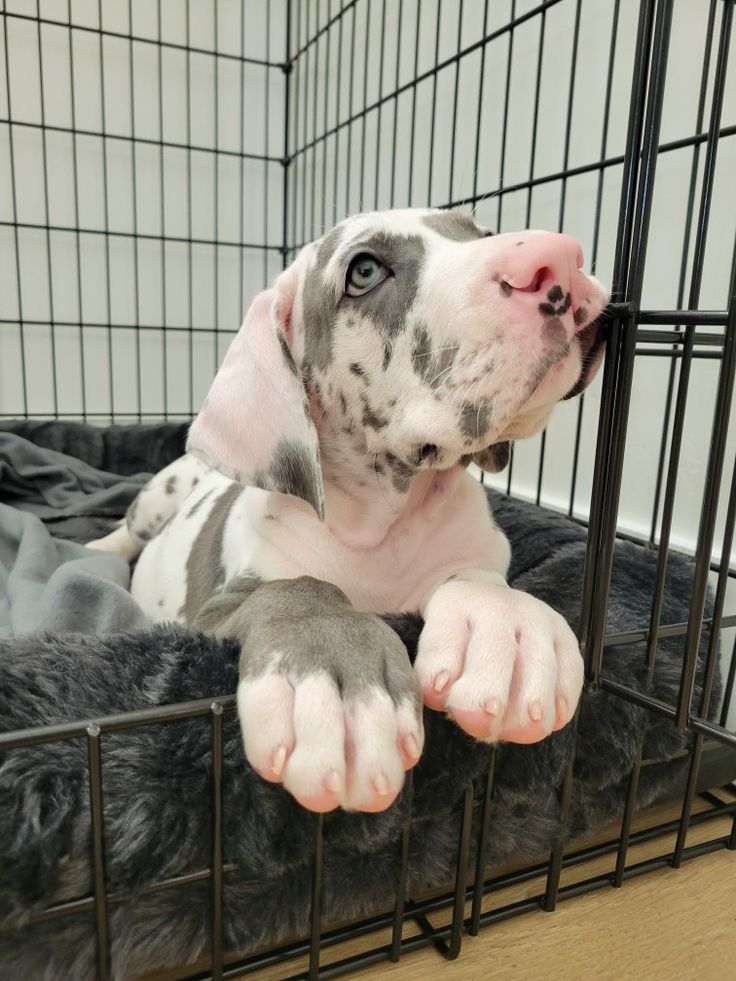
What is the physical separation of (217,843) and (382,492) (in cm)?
63

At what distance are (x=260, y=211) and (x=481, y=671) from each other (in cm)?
383

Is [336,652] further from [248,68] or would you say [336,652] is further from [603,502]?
[248,68]

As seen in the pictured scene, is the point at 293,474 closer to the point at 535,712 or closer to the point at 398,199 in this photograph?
the point at 535,712

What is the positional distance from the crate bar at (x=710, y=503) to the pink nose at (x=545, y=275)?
190 mm

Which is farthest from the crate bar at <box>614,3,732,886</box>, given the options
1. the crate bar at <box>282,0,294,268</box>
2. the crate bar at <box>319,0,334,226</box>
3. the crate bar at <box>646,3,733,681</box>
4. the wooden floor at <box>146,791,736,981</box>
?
the crate bar at <box>282,0,294,268</box>

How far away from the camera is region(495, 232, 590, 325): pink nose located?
944 mm

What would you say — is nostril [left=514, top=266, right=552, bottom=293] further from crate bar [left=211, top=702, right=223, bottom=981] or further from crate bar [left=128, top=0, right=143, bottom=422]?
crate bar [left=128, top=0, right=143, bottom=422]

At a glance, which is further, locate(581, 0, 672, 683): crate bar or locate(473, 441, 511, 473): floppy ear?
locate(473, 441, 511, 473): floppy ear

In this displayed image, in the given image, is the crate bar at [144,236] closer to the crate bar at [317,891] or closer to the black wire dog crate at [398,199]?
the black wire dog crate at [398,199]

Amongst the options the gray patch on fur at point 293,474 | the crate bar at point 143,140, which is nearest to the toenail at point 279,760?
the gray patch on fur at point 293,474

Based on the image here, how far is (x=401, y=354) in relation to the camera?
116cm

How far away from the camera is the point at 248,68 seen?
4.03 m

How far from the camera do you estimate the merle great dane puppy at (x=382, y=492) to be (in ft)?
2.67

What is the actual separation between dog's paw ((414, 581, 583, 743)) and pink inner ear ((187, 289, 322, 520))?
0.37 metres
